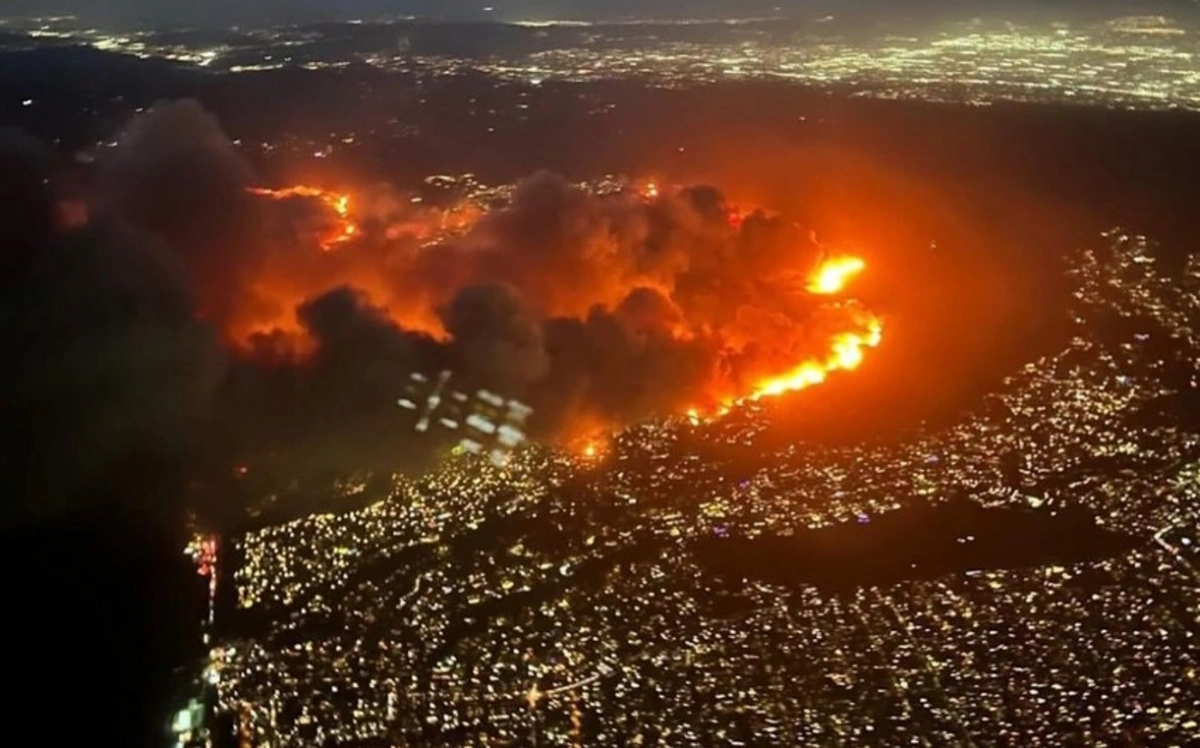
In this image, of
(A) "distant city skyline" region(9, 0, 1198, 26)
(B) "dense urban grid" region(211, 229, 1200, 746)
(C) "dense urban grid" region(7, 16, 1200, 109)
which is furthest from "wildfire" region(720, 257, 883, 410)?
(A) "distant city skyline" region(9, 0, 1198, 26)

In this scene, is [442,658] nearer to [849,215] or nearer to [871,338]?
[871,338]

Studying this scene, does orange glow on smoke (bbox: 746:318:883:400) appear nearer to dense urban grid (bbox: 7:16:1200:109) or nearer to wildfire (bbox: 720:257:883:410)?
wildfire (bbox: 720:257:883:410)

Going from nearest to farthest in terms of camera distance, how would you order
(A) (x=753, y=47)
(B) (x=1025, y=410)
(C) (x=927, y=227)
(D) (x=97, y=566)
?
(D) (x=97, y=566)
(B) (x=1025, y=410)
(C) (x=927, y=227)
(A) (x=753, y=47)

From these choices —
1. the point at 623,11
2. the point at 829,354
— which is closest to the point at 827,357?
the point at 829,354

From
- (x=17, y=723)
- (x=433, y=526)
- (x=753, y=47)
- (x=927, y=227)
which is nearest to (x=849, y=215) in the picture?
(x=927, y=227)

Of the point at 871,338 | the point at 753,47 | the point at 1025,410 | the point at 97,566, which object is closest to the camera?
the point at 97,566

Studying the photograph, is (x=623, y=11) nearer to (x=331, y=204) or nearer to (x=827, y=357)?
(x=331, y=204)
